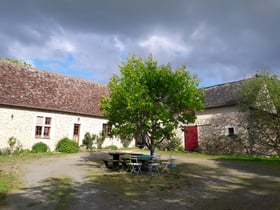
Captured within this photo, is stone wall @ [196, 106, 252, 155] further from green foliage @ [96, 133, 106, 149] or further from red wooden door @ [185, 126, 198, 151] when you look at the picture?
green foliage @ [96, 133, 106, 149]

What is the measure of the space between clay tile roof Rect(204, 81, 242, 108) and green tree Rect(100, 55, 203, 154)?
9071 millimetres

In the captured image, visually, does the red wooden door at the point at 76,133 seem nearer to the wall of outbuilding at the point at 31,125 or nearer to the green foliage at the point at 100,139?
the wall of outbuilding at the point at 31,125

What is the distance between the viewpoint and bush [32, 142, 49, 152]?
16.0 meters

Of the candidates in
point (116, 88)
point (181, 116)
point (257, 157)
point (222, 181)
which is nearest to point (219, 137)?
point (257, 157)

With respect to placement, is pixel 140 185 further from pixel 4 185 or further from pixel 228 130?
pixel 228 130

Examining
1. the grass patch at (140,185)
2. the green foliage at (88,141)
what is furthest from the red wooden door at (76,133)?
the grass patch at (140,185)

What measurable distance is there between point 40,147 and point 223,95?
52.1ft

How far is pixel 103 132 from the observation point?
20.7m

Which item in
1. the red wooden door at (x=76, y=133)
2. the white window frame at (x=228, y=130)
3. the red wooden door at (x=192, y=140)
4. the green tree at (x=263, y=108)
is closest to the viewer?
the green tree at (x=263, y=108)

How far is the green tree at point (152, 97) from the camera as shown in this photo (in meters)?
9.70

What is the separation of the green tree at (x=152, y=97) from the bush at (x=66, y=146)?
323 inches

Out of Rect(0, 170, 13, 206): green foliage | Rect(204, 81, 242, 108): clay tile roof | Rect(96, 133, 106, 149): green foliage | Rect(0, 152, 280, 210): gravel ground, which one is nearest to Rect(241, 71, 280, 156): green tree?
Rect(204, 81, 242, 108): clay tile roof

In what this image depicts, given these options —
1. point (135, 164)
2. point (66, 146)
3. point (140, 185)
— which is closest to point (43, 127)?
point (66, 146)

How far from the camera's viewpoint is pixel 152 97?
33.0 ft
